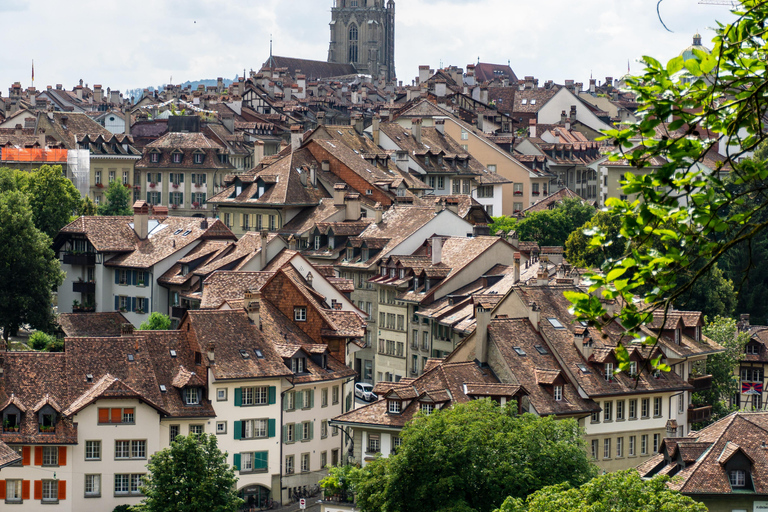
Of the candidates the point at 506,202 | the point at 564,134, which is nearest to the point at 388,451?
the point at 506,202

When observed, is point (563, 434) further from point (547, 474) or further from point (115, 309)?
point (115, 309)

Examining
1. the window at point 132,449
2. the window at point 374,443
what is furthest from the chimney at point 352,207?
the window at point 132,449

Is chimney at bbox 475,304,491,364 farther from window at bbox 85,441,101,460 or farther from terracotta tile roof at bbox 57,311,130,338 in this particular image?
terracotta tile roof at bbox 57,311,130,338

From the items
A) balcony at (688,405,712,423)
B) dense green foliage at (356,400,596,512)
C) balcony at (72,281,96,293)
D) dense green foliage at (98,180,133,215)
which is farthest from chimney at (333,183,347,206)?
dense green foliage at (356,400,596,512)

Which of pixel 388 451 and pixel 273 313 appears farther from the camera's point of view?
pixel 273 313

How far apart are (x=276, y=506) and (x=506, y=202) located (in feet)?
261

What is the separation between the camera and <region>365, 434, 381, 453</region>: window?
2520 inches

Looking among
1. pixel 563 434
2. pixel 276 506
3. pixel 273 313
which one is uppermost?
pixel 273 313

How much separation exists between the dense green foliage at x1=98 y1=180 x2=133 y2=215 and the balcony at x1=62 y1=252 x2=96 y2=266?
33869mm

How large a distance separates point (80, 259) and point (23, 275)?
9.20m

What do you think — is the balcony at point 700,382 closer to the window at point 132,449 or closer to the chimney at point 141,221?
the window at point 132,449

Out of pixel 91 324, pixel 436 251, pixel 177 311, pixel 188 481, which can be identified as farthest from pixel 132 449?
pixel 436 251

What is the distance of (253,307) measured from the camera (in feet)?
232

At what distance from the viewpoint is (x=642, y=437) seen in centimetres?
7044
